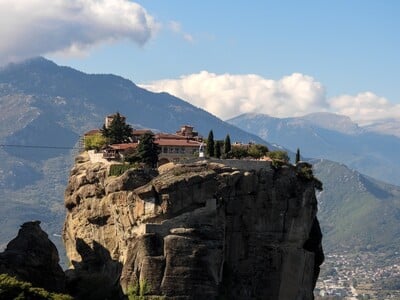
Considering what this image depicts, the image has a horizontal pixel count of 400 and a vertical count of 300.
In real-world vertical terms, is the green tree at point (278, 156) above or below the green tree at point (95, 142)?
below

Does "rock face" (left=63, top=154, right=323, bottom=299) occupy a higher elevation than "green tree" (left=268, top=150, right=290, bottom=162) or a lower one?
lower

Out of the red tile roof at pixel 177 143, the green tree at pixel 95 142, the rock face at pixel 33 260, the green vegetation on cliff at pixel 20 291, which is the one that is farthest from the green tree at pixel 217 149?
the green vegetation on cliff at pixel 20 291

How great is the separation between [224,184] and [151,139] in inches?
374

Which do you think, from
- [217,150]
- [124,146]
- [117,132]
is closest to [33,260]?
[124,146]

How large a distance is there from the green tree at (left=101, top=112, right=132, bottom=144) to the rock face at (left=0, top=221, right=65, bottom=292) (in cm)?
1832

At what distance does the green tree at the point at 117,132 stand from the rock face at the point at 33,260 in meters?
18.3

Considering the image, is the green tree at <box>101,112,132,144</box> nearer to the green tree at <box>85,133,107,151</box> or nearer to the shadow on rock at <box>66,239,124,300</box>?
the green tree at <box>85,133,107,151</box>

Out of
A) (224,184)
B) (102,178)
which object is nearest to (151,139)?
(102,178)

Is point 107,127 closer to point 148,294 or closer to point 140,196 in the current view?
point 140,196

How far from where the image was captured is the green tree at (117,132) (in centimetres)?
8469

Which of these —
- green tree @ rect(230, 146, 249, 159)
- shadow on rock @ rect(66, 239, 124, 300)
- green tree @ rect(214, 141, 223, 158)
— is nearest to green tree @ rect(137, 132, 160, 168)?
green tree @ rect(214, 141, 223, 158)

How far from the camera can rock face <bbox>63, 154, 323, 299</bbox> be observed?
62.4 metres

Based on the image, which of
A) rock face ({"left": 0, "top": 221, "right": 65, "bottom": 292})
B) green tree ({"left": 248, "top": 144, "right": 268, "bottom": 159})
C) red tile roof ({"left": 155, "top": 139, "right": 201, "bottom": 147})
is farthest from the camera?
red tile roof ({"left": 155, "top": 139, "right": 201, "bottom": 147})

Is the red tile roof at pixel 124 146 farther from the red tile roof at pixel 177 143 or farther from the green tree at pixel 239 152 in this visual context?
the green tree at pixel 239 152
